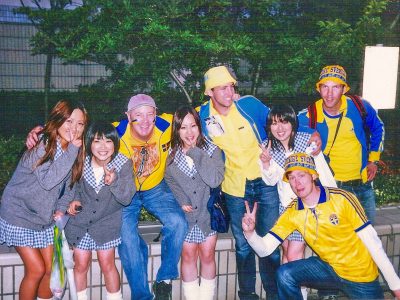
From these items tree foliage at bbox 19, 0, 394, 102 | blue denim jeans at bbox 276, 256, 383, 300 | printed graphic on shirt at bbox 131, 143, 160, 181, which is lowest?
blue denim jeans at bbox 276, 256, 383, 300

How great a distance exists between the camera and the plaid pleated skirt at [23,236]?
138 inches

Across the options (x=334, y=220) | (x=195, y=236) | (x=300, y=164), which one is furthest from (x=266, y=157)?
(x=195, y=236)

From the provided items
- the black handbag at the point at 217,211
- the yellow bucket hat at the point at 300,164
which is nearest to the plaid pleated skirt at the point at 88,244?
the black handbag at the point at 217,211

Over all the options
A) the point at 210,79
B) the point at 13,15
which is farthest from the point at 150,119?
the point at 13,15

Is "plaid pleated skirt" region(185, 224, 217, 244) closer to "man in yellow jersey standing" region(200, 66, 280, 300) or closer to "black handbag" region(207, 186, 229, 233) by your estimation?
"black handbag" region(207, 186, 229, 233)

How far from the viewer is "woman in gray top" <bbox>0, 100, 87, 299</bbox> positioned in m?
3.48

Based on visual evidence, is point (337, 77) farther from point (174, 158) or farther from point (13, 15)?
point (13, 15)

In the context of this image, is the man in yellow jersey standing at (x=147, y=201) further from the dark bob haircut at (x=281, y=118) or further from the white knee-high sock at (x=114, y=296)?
the dark bob haircut at (x=281, y=118)

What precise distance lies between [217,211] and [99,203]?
3.12ft

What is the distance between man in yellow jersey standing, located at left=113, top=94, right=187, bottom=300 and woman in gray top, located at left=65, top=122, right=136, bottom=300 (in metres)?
0.10

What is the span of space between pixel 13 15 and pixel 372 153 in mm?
4864

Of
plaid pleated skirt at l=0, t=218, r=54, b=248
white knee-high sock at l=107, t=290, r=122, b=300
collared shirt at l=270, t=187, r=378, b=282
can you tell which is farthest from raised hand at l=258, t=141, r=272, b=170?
plaid pleated skirt at l=0, t=218, r=54, b=248

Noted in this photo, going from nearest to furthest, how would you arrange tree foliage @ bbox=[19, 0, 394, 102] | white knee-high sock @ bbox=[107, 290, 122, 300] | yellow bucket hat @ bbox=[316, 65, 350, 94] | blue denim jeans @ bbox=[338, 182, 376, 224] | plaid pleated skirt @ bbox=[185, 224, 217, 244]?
white knee-high sock @ bbox=[107, 290, 122, 300] → plaid pleated skirt @ bbox=[185, 224, 217, 244] → yellow bucket hat @ bbox=[316, 65, 350, 94] → blue denim jeans @ bbox=[338, 182, 376, 224] → tree foliage @ bbox=[19, 0, 394, 102]

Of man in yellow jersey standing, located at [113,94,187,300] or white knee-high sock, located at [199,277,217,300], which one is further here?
white knee-high sock, located at [199,277,217,300]
